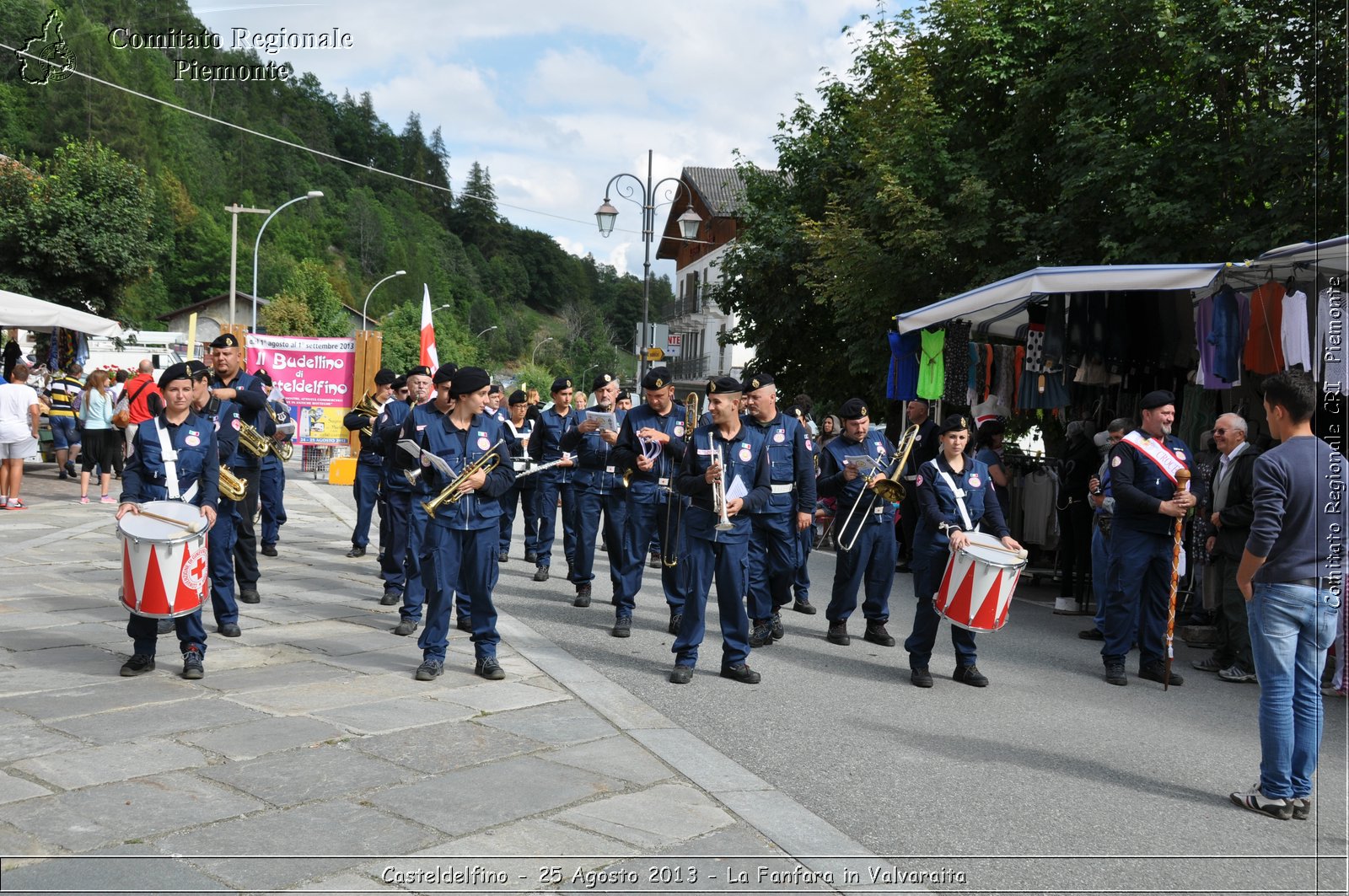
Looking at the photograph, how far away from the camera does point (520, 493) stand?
13852 mm

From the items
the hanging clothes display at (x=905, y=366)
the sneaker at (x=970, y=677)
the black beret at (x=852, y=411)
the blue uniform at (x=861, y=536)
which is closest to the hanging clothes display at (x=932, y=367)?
the hanging clothes display at (x=905, y=366)

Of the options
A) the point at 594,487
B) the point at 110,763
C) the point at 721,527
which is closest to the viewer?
the point at 110,763

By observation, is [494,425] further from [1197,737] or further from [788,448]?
[1197,737]

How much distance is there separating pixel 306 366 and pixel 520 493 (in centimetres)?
731

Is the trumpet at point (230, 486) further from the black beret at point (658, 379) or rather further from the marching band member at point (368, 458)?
the black beret at point (658, 379)

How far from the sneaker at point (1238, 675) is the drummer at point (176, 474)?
6811 mm

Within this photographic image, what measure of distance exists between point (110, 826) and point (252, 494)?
20.1 feet

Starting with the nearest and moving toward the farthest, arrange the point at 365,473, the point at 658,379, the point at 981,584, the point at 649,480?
the point at 981,584 → the point at 658,379 → the point at 649,480 → the point at 365,473

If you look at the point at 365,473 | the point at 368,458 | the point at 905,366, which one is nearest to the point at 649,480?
the point at 368,458

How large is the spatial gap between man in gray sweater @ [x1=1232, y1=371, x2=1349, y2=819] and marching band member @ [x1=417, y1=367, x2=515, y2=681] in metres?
4.26

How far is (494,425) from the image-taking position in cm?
777

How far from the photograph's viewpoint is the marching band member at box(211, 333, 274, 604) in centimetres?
958

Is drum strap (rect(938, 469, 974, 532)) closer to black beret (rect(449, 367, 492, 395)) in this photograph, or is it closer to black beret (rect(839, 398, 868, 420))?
black beret (rect(839, 398, 868, 420))

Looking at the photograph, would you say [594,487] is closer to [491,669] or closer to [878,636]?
[878,636]
